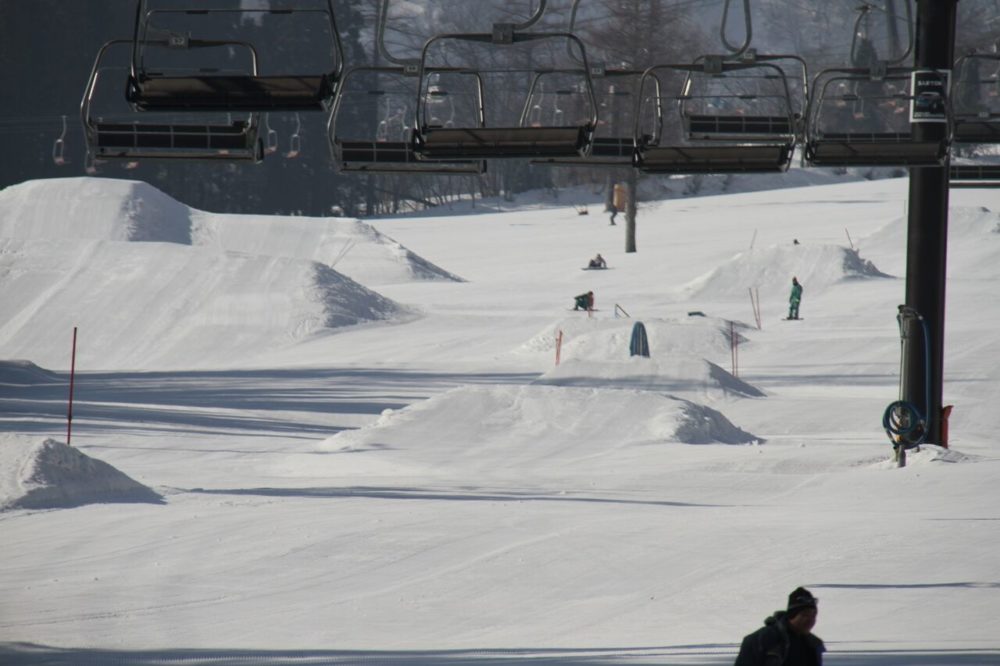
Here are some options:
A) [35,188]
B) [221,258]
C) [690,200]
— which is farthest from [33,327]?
[690,200]

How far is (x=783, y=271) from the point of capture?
41.3 metres

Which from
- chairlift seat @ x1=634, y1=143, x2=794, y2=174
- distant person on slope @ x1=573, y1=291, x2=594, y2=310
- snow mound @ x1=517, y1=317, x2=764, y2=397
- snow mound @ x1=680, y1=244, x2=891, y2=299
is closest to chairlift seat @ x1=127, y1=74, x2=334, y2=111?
chairlift seat @ x1=634, y1=143, x2=794, y2=174

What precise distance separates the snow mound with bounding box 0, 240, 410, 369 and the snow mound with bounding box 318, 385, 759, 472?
1462 centimetres

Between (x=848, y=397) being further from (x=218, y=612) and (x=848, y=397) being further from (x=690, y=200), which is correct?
(x=690, y=200)

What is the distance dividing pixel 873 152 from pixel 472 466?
7.82 m

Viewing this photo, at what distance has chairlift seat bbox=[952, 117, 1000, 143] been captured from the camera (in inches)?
571

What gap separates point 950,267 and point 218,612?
3571 cm

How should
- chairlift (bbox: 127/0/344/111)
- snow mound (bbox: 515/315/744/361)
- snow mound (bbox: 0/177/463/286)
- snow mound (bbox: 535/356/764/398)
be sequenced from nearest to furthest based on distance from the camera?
chairlift (bbox: 127/0/344/111) → snow mound (bbox: 535/356/764/398) → snow mound (bbox: 515/315/744/361) → snow mound (bbox: 0/177/463/286)

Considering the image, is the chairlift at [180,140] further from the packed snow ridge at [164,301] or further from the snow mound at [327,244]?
the snow mound at [327,244]

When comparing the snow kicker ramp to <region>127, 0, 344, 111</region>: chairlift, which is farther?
the snow kicker ramp

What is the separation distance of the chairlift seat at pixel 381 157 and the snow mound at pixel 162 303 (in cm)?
2400

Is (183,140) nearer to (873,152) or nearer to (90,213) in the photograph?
(873,152)

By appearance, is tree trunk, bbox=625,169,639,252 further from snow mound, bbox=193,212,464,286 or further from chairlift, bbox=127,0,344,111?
chairlift, bbox=127,0,344,111

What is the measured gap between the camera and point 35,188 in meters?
48.4
